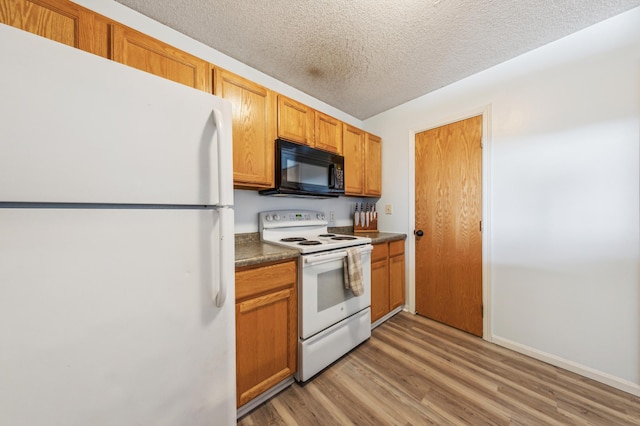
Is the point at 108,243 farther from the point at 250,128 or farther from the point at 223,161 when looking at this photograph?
the point at 250,128

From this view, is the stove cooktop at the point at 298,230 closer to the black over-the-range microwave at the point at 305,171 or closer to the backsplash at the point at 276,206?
the backsplash at the point at 276,206

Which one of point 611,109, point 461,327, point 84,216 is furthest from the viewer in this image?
point 461,327

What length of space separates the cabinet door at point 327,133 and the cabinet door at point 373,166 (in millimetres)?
450

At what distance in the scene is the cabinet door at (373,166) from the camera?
2.57m

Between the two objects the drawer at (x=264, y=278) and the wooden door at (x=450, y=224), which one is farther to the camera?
the wooden door at (x=450, y=224)

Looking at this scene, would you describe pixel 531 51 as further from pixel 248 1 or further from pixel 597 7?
pixel 248 1

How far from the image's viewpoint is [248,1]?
52.1 inches

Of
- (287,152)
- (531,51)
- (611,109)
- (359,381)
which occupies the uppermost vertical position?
(531,51)

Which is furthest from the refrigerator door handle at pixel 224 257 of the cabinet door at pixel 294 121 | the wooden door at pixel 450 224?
the wooden door at pixel 450 224

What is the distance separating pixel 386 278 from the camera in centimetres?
229

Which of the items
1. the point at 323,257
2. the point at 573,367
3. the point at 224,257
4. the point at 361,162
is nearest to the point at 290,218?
the point at 323,257

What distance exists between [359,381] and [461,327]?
4.04 ft

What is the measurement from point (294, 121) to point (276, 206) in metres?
0.77

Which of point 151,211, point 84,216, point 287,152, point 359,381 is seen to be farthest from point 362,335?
point 84,216
